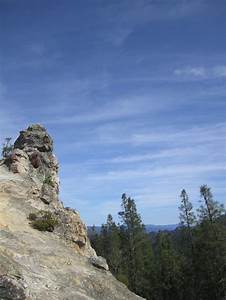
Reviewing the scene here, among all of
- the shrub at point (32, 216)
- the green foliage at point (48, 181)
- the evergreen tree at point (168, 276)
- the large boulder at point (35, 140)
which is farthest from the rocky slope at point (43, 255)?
the evergreen tree at point (168, 276)

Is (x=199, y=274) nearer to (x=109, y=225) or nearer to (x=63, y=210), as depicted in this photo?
(x=109, y=225)

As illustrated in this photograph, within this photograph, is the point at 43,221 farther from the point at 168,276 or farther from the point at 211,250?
the point at 168,276

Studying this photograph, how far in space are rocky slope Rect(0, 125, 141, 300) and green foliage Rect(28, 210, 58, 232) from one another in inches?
11.9

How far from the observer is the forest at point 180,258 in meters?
63.3

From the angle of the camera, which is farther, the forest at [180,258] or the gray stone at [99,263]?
the forest at [180,258]

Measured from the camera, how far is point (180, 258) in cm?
7362

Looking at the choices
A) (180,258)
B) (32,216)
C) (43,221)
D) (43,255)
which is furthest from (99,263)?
(180,258)

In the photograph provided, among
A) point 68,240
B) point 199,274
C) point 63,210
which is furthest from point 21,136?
point 199,274

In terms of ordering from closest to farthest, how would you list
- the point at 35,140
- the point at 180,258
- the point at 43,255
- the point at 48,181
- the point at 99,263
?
the point at 43,255 < the point at 99,263 < the point at 48,181 < the point at 35,140 < the point at 180,258

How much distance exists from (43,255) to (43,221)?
16.6ft

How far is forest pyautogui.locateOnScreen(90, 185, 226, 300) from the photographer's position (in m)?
63.3

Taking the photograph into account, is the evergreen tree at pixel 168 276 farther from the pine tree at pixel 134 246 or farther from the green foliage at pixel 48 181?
the green foliage at pixel 48 181

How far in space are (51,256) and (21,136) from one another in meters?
28.2

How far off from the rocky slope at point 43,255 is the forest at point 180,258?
3512cm
